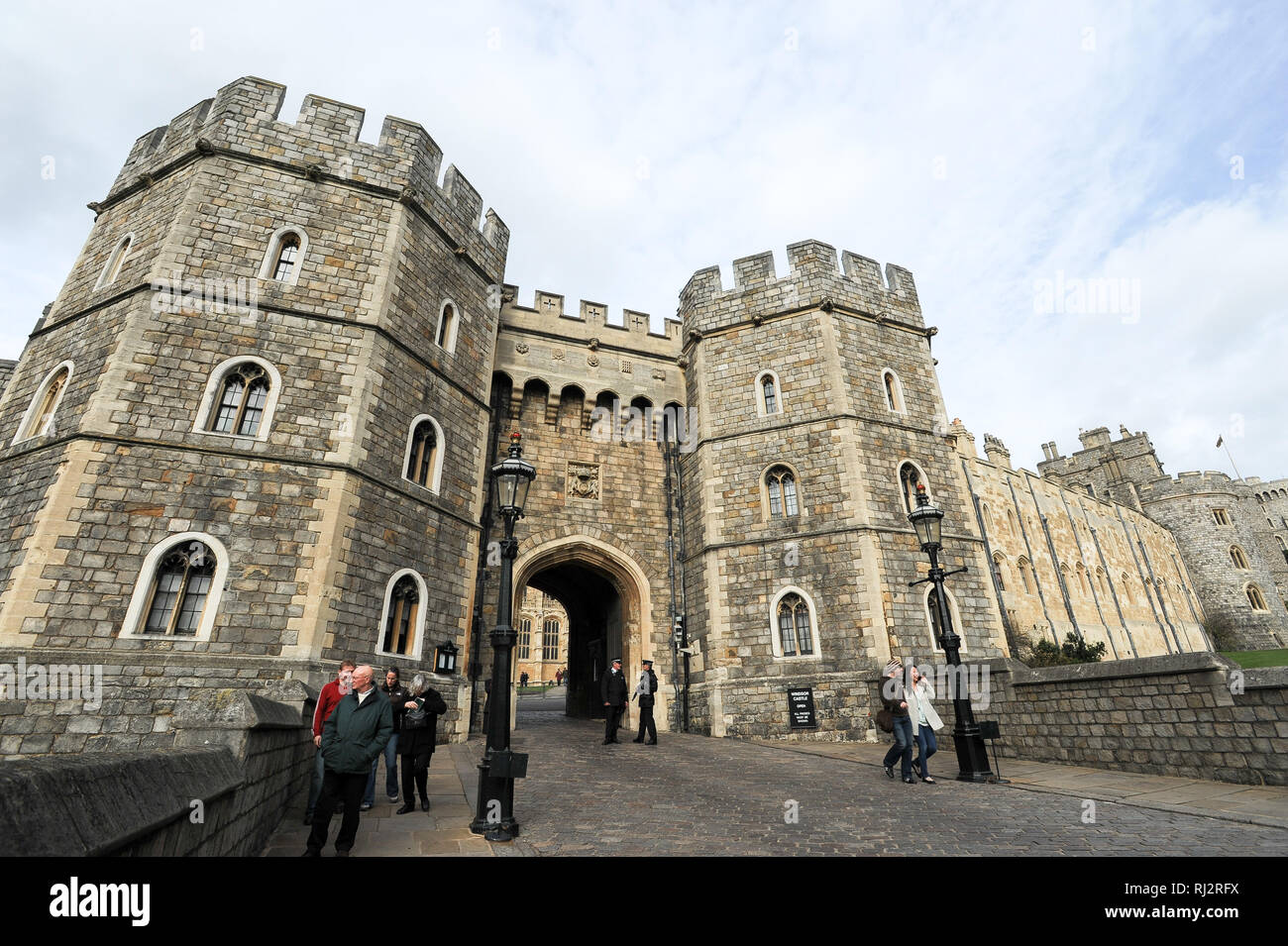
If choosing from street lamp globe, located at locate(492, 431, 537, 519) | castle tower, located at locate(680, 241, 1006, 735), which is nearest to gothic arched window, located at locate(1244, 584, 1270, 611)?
castle tower, located at locate(680, 241, 1006, 735)

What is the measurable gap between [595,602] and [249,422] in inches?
439

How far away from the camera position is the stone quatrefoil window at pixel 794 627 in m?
13.6

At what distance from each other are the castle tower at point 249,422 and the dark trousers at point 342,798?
4.54 meters

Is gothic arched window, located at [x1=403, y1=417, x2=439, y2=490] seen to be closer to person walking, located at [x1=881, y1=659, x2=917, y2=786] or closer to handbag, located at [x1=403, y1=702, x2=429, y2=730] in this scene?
handbag, located at [x1=403, y1=702, x2=429, y2=730]

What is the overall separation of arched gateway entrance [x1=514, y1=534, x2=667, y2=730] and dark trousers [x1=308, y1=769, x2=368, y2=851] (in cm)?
1003

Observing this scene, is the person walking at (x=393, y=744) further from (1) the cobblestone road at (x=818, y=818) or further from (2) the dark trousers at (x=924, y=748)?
(2) the dark trousers at (x=924, y=748)

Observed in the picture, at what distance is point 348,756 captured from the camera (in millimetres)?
4461

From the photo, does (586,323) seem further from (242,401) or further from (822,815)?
(822,815)

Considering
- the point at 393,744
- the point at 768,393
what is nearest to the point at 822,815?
the point at 393,744

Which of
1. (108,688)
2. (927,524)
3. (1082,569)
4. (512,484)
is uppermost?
(1082,569)

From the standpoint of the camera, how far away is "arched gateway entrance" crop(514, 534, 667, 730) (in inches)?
603
